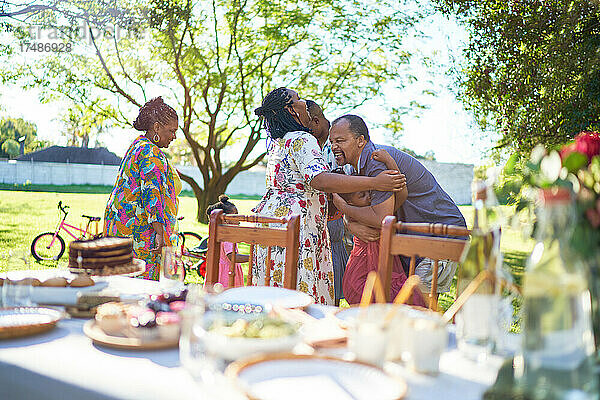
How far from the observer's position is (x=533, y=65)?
6.99 m

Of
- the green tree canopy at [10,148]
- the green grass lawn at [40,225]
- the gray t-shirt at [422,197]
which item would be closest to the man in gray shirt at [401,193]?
the gray t-shirt at [422,197]

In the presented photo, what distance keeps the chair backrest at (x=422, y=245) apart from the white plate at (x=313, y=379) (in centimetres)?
81

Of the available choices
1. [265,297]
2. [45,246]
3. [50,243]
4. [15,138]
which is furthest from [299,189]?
[15,138]

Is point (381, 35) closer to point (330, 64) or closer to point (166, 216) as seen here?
point (330, 64)

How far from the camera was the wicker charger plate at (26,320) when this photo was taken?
119cm

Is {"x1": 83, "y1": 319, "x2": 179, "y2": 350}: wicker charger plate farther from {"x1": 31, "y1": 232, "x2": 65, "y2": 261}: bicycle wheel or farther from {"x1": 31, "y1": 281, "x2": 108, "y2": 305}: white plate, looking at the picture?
{"x1": 31, "y1": 232, "x2": 65, "y2": 261}: bicycle wheel

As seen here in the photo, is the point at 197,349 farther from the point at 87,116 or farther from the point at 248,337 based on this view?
the point at 87,116

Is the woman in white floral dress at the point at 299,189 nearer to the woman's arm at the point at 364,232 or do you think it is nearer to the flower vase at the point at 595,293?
the woman's arm at the point at 364,232

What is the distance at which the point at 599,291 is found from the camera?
957 mm

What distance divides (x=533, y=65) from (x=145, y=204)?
19.6 ft

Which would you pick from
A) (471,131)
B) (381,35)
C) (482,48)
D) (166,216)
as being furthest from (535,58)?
(166,216)

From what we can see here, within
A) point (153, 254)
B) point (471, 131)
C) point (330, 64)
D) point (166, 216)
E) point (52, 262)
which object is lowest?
point (52, 262)

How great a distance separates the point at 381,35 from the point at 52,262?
7.97 metres

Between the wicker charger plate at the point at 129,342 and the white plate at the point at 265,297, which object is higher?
the white plate at the point at 265,297
